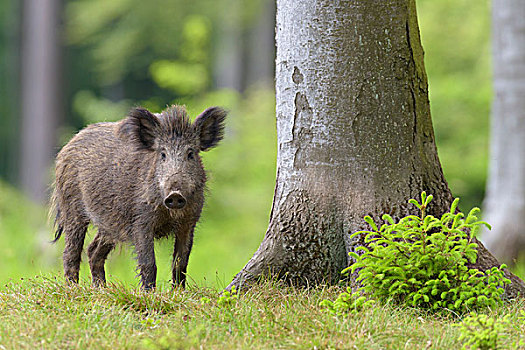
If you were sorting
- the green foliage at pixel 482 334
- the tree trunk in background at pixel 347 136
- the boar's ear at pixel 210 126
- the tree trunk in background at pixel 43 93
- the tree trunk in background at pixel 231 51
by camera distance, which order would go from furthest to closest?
the tree trunk in background at pixel 231 51, the tree trunk in background at pixel 43 93, the boar's ear at pixel 210 126, the tree trunk in background at pixel 347 136, the green foliage at pixel 482 334

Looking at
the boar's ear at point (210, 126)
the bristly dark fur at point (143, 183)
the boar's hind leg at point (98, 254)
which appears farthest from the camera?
the boar's hind leg at point (98, 254)

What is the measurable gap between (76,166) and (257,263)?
1849 millimetres

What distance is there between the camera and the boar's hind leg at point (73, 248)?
5.70m

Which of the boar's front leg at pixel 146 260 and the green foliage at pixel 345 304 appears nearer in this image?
the green foliage at pixel 345 304

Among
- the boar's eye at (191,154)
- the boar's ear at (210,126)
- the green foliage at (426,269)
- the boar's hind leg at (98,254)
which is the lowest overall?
the boar's hind leg at (98,254)

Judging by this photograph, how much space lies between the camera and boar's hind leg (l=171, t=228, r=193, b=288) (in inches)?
203

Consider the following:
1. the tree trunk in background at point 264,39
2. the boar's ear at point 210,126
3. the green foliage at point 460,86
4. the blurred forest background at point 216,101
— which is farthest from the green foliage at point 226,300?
the tree trunk in background at point 264,39

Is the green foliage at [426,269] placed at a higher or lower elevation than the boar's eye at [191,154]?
lower

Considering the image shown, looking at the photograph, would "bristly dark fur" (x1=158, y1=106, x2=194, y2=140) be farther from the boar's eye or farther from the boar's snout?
the boar's snout

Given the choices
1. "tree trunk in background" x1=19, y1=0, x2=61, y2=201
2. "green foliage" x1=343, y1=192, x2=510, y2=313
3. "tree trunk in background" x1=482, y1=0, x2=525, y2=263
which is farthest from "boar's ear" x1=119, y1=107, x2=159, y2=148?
"tree trunk in background" x1=19, y1=0, x2=61, y2=201

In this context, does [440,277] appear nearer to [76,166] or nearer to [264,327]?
[264,327]

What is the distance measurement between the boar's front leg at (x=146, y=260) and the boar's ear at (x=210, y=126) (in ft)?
2.59

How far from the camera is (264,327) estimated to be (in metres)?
3.86

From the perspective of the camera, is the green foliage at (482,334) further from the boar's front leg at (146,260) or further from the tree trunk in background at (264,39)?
the tree trunk in background at (264,39)
